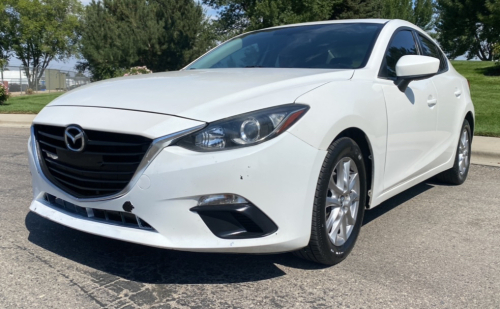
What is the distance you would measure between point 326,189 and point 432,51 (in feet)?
9.19

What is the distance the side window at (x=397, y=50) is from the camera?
12.1 feet

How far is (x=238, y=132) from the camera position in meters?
2.49

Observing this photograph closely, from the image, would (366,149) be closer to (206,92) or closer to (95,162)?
(206,92)

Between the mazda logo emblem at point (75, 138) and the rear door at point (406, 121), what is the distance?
1.98 m

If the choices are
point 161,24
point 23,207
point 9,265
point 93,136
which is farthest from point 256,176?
point 161,24

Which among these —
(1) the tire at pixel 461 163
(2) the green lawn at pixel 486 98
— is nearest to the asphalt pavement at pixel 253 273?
(1) the tire at pixel 461 163

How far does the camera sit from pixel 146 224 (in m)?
2.58

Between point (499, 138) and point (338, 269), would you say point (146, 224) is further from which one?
point (499, 138)

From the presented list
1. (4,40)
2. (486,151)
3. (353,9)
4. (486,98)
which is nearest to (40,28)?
(4,40)

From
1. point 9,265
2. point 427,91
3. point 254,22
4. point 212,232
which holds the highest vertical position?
point 254,22

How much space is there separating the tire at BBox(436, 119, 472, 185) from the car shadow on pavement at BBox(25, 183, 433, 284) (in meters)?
2.72

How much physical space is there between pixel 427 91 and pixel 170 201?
254cm

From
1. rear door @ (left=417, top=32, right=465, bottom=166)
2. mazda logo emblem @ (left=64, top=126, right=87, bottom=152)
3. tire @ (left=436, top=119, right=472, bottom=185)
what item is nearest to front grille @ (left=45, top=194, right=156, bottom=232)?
mazda logo emblem @ (left=64, top=126, right=87, bottom=152)

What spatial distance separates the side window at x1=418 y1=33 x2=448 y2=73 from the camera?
4.66 metres
